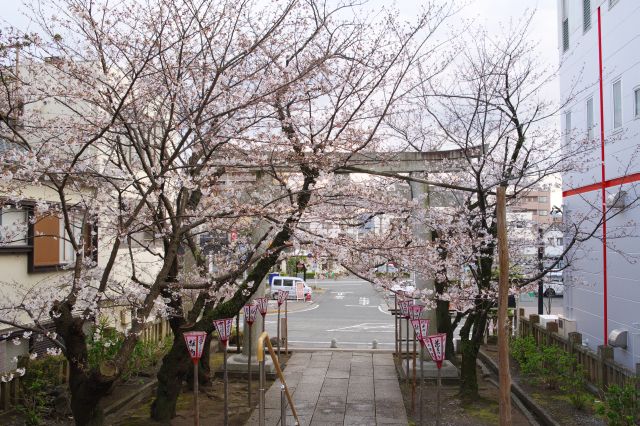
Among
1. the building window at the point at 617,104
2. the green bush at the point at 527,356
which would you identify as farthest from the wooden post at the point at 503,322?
the building window at the point at 617,104

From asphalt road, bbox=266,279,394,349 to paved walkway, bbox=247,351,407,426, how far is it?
3.95 metres

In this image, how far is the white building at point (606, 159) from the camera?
480 inches

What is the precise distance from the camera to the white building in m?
12.2

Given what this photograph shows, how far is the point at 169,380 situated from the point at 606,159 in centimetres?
1039

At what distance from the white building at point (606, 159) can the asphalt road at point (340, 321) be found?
7597mm

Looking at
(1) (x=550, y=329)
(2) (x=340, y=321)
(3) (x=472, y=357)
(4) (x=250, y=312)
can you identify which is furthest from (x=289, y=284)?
(3) (x=472, y=357)

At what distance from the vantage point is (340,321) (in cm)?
2895

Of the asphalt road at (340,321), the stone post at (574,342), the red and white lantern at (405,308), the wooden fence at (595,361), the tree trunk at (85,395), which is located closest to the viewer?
the tree trunk at (85,395)

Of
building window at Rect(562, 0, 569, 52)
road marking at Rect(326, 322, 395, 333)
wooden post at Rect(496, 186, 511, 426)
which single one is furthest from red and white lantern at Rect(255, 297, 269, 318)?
road marking at Rect(326, 322, 395, 333)

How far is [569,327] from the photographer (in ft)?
53.4

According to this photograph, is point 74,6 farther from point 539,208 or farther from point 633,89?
point 539,208

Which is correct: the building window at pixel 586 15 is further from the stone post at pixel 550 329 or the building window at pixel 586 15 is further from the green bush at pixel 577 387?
the green bush at pixel 577 387

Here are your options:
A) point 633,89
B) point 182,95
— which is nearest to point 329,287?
point 633,89

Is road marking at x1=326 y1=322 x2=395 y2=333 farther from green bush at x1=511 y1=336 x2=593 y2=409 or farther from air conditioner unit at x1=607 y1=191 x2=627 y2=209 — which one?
air conditioner unit at x1=607 y1=191 x2=627 y2=209
